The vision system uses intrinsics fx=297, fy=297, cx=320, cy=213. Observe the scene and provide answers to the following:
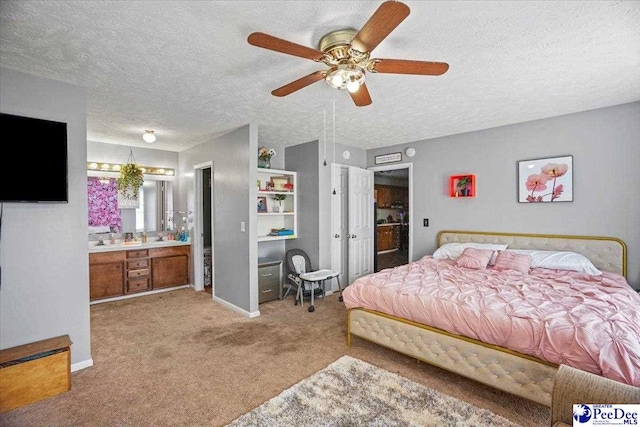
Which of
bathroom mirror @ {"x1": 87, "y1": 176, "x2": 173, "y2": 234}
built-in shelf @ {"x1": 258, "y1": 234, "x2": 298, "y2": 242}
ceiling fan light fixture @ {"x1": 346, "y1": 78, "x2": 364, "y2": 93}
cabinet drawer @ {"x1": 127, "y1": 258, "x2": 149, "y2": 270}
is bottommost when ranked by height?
cabinet drawer @ {"x1": 127, "y1": 258, "x2": 149, "y2": 270}

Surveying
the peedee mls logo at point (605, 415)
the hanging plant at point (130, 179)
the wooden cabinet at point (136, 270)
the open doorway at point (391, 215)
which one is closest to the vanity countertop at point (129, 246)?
the wooden cabinet at point (136, 270)

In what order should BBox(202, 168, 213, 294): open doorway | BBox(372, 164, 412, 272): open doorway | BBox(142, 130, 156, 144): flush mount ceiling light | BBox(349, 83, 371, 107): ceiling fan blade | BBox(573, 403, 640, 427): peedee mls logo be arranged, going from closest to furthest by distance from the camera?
BBox(573, 403, 640, 427): peedee mls logo → BBox(349, 83, 371, 107): ceiling fan blade → BBox(142, 130, 156, 144): flush mount ceiling light → BBox(202, 168, 213, 294): open doorway → BBox(372, 164, 412, 272): open doorway

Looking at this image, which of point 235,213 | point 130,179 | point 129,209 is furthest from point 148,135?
point 129,209

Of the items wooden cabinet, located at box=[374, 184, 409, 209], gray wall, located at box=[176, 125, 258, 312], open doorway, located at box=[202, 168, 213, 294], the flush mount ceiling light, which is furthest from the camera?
wooden cabinet, located at box=[374, 184, 409, 209]

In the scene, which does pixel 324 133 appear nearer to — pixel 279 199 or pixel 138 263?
pixel 279 199

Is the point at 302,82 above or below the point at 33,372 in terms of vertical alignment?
above

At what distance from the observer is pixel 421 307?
2594 millimetres

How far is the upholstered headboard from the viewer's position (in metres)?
3.30

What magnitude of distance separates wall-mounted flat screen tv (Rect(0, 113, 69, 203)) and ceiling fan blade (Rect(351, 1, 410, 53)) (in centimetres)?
260

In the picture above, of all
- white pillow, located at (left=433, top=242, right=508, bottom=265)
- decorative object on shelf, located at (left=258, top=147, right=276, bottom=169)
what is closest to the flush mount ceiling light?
decorative object on shelf, located at (left=258, top=147, right=276, bottom=169)

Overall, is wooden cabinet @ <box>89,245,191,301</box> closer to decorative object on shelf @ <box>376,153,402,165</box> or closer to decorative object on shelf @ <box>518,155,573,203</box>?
decorative object on shelf @ <box>376,153,402,165</box>

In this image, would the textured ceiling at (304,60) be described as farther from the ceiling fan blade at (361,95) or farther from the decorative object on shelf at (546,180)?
the decorative object on shelf at (546,180)

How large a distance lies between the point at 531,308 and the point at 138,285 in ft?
17.7

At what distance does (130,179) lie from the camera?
16.5 ft
